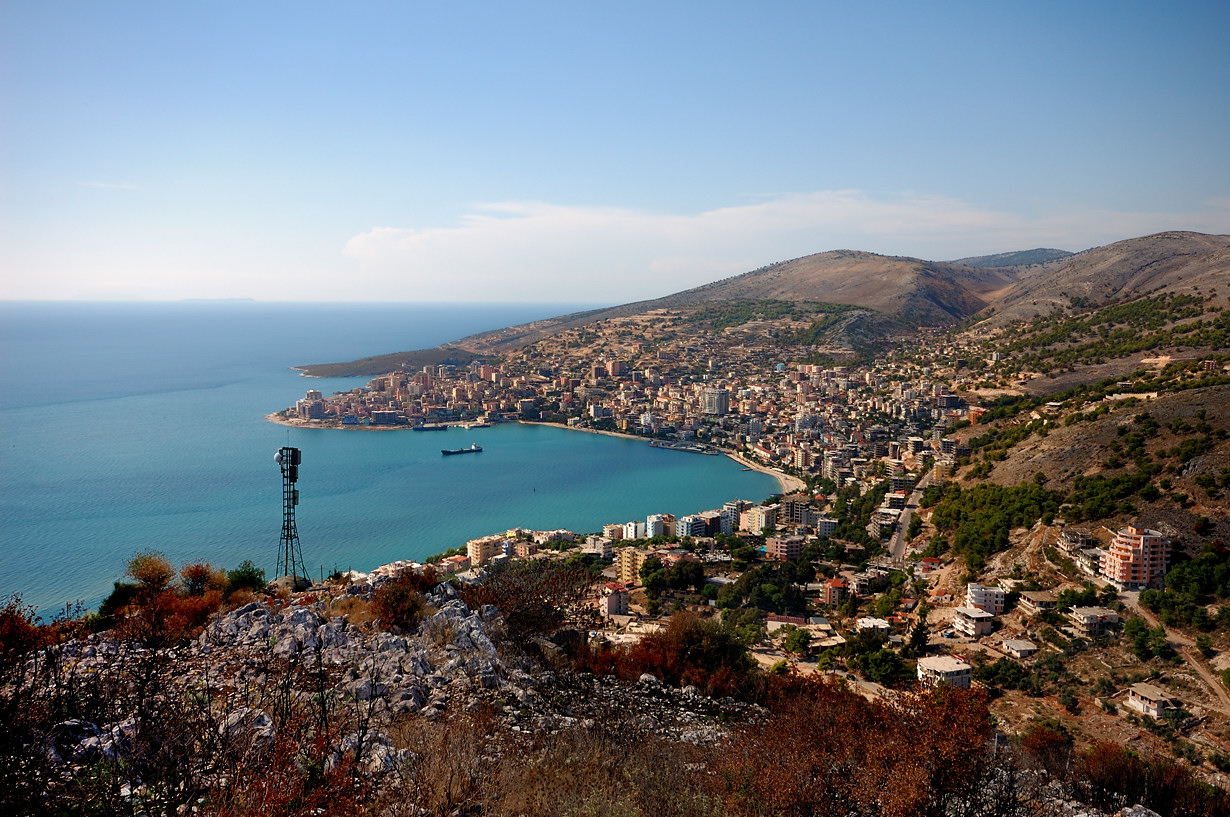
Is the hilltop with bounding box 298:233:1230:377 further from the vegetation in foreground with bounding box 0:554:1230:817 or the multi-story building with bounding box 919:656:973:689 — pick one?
the vegetation in foreground with bounding box 0:554:1230:817

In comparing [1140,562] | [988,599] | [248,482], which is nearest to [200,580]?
[988,599]

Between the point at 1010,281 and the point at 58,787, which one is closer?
the point at 58,787

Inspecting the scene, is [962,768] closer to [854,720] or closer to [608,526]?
[854,720]

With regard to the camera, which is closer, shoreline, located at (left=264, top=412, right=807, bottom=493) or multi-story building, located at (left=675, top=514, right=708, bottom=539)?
multi-story building, located at (left=675, top=514, right=708, bottom=539)

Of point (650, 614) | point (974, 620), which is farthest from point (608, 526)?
point (974, 620)

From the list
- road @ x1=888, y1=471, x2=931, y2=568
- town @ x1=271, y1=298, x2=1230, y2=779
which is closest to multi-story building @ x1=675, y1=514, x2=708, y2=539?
town @ x1=271, y1=298, x2=1230, y2=779

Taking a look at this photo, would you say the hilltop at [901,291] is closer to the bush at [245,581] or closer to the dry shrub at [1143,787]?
the dry shrub at [1143,787]

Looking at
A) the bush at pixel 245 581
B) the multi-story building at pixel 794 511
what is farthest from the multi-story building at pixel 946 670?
the multi-story building at pixel 794 511
